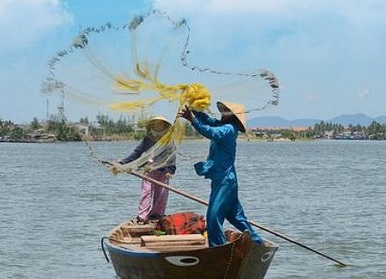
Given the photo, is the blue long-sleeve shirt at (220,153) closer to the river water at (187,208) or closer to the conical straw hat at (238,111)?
the conical straw hat at (238,111)

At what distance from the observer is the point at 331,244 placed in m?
17.6

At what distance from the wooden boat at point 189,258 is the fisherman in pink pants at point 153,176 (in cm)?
122

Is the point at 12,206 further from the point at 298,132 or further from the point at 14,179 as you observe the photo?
the point at 298,132

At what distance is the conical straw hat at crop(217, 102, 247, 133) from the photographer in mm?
10080

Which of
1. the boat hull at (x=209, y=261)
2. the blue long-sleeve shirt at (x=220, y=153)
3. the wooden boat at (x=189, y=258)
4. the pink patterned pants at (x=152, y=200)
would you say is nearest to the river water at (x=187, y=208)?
the pink patterned pants at (x=152, y=200)

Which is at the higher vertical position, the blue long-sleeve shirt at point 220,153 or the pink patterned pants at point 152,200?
the blue long-sleeve shirt at point 220,153

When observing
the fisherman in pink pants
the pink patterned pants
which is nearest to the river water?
the fisherman in pink pants

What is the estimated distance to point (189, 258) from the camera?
986 cm

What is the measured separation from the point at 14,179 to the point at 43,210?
56.0 ft

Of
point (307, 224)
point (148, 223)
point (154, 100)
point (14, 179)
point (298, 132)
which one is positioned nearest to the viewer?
point (154, 100)

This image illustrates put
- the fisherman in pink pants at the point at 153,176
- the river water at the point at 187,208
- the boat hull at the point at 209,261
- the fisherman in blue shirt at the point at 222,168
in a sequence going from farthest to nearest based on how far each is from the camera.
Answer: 1. the river water at the point at 187,208
2. the fisherman in pink pants at the point at 153,176
3. the fisherman in blue shirt at the point at 222,168
4. the boat hull at the point at 209,261

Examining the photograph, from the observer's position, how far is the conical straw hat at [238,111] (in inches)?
397

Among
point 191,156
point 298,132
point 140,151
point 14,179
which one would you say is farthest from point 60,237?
point 298,132

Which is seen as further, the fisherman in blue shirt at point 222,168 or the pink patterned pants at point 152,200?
the pink patterned pants at point 152,200
